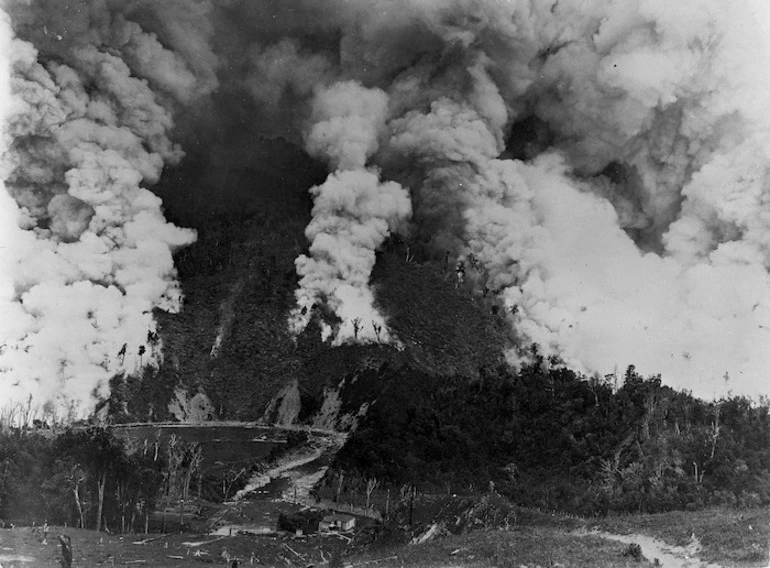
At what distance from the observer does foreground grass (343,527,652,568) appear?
26.4 m

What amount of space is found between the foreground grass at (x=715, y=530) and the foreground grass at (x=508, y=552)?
8.14 feet

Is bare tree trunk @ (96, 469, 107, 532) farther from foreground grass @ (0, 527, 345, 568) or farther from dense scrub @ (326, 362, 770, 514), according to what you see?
dense scrub @ (326, 362, 770, 514)

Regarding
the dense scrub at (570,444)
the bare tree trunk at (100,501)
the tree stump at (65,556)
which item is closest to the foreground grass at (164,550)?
the tree stump at (65,556)

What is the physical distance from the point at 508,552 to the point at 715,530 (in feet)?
26.8

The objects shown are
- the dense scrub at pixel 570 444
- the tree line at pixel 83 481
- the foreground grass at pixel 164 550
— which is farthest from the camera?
the dense scrub at pixel 570 444

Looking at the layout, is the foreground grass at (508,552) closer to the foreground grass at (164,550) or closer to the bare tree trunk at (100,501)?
the foreground grass at (164,550)

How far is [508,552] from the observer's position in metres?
28.0

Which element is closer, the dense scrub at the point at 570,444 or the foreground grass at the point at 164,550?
the foreground grass at the point at 164,550

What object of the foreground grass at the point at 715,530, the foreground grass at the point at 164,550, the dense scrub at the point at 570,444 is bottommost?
the foreground grass at the point at 164,550

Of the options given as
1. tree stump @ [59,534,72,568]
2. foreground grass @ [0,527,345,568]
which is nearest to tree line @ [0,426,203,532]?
foreground grass @ [0,527,345,568]

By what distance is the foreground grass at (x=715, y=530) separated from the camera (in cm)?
2553

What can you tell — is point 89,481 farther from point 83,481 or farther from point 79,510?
point 79,510

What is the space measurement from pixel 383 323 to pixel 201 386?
17944 mm

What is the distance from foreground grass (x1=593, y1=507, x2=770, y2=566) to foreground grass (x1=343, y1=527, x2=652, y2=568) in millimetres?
2481
